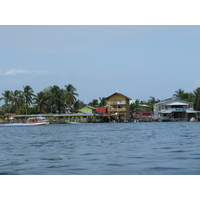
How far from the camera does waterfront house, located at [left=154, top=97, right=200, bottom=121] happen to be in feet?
291

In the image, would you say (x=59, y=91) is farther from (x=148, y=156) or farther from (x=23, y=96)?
(x=148, y=156)

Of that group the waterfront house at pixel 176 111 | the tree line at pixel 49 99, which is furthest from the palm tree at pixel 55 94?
the waterfront house at pixel 176 111

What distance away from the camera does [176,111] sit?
88.3m

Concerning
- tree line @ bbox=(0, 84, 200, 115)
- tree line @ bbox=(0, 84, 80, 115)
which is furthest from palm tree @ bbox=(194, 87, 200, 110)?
tree line @ bbox=(0, 84, 80, 115)

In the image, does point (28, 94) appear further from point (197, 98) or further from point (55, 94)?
point (197, 98)

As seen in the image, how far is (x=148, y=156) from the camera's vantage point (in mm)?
14547

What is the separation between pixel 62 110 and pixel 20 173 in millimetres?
87718

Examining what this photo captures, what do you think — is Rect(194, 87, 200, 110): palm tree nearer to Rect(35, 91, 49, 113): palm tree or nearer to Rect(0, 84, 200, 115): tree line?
Rect(0, 84, 200, 115): tree line

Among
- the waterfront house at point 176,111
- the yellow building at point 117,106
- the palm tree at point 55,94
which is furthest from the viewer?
the yellow building at point 117,106

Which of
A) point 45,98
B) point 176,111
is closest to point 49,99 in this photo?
point 45,98

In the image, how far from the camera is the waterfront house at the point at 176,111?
88812mm

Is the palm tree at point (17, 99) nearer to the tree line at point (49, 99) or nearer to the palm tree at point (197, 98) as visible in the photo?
the tree line at point (49, 99)
